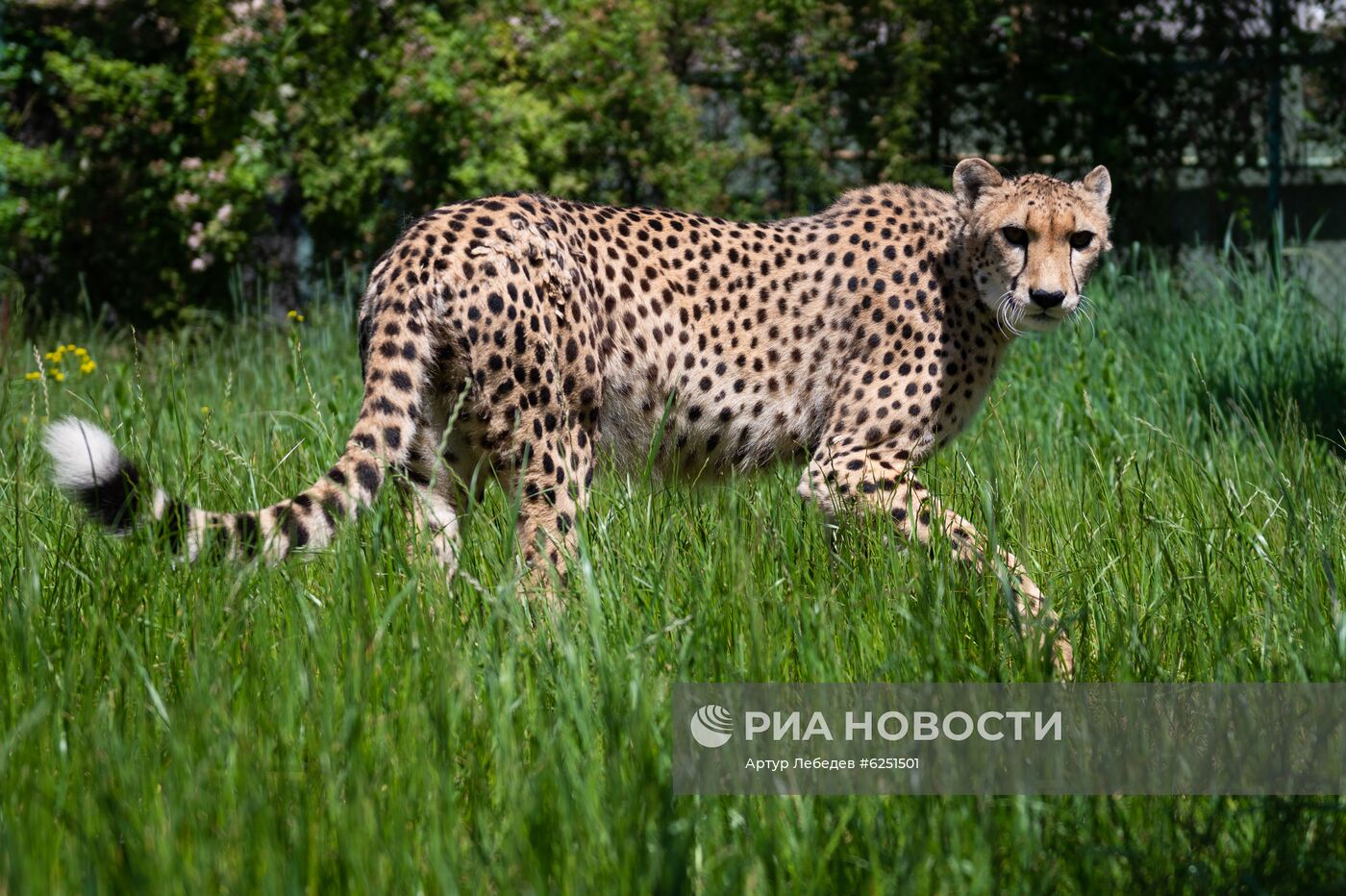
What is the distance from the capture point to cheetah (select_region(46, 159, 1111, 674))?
120 inches

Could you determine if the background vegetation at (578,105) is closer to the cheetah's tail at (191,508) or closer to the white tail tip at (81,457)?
the cheetah's tail at (191,508)

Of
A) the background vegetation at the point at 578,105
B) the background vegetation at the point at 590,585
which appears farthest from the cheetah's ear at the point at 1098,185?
the background vegetation at the point at 578,105

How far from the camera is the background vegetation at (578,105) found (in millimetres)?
7746

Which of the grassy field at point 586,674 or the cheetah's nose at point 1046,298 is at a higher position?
the cheetah's nose at point 1046,298

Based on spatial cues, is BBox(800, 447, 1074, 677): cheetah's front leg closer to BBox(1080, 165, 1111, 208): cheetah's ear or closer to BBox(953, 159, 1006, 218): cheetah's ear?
Answer: BBox(953, 159, 1006, 218): cheetah's ear

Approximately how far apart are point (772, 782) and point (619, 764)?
0.24 metres

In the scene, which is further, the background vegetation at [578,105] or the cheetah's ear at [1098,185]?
the background vegetation at [578,105]

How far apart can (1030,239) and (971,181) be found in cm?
27

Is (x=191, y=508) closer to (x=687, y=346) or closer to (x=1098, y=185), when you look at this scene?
(x=687, y=346)

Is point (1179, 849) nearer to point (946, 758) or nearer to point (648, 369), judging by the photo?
point (946, 758)

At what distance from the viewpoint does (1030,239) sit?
361 centimetres

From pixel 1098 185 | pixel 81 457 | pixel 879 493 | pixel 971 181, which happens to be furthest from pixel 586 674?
pixel 1098 185

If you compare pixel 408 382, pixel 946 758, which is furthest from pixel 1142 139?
pixel 946 758

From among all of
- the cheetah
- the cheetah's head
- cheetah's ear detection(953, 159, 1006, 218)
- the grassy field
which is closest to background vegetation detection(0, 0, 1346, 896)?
the grassy field
